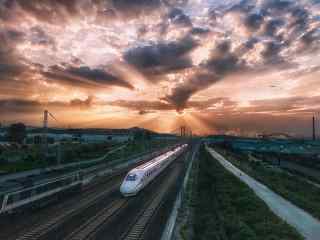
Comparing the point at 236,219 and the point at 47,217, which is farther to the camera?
the point at 47,217

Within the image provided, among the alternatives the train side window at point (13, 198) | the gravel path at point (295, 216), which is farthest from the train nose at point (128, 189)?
the gravel path at point (295, 216)

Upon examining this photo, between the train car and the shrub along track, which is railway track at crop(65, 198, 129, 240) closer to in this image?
the shrub along track

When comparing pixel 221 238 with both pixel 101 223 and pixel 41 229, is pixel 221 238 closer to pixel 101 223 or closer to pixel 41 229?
pixel 101 223

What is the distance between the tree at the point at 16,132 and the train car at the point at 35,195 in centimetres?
9182

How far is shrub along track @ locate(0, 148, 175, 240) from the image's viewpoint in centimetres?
1858

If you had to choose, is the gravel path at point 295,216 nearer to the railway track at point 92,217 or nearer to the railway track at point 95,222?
the railway track at point 92,217

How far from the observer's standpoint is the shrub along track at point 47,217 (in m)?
18.6

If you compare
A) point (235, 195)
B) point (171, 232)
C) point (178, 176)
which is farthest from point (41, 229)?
point (178, 176)

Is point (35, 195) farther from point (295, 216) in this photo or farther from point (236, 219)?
point (295, 216)

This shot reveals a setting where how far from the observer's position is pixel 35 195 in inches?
963

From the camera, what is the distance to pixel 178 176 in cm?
4694

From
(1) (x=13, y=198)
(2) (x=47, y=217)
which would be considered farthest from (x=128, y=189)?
(1) (x=13, y=198)

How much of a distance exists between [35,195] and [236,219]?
16497 mm

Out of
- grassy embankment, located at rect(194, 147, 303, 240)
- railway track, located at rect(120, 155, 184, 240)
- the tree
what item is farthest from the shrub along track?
the tree
